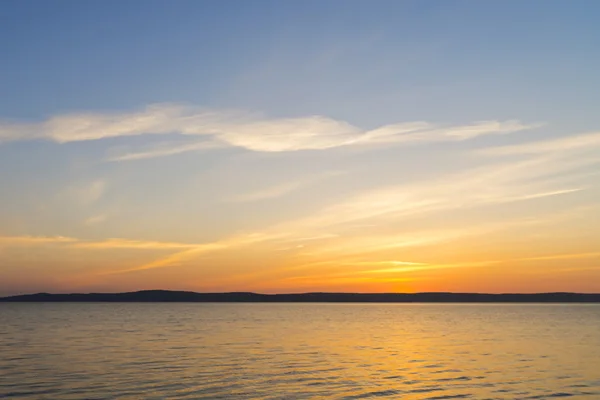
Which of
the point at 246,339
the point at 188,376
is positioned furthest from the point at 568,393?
the point at 246,339

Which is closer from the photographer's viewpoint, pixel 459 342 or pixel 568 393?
pixel 568 393

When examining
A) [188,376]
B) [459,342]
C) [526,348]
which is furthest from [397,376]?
[459,342]

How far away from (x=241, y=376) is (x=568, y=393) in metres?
20.2

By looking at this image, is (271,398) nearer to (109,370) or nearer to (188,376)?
(188,376)

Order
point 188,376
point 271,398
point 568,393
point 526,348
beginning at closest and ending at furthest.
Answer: point 271,398 → point 568,393 → point 188,376 → point 526,348

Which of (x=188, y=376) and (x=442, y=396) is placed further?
(x=188, y=376)

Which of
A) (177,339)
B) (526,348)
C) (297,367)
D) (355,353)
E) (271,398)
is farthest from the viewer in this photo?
(177,339)

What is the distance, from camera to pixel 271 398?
117 feet

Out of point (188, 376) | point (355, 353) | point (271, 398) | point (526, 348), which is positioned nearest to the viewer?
point (271, 398)

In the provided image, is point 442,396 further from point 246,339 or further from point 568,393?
point 246,339

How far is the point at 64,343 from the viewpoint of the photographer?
67875 millimetres

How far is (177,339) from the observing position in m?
75.6

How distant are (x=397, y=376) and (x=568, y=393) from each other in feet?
36.1

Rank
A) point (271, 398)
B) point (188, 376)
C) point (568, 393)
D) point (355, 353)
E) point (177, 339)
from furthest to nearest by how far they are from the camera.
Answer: point (177, 339)
point (355, 353)
point (188, 376)
point (568, 393)
point (271, 398)
